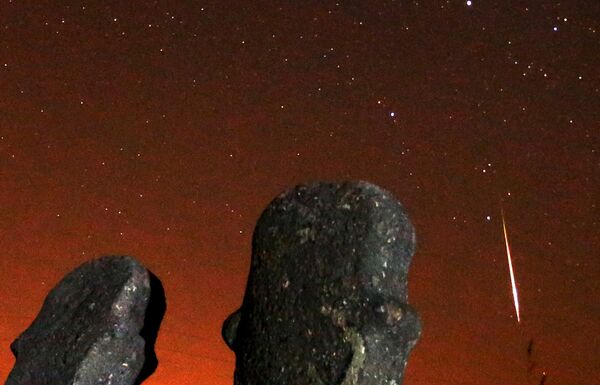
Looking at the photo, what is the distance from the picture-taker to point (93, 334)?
174 inches

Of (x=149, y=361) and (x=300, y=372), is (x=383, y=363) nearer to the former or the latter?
(x=300, y=372)

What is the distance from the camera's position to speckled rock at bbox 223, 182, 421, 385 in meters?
3.64

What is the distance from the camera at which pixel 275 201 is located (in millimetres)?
4098

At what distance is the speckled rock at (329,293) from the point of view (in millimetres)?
3643

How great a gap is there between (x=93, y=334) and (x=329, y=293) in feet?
3.87

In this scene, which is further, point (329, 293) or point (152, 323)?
point (152, 323)

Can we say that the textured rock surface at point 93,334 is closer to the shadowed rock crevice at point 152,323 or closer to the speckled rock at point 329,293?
the shadowed rock crevice at point 152,323

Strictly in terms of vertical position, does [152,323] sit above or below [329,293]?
below

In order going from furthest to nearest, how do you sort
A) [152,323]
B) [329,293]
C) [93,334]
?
A: [152,323] → [93,334] → [329,293]

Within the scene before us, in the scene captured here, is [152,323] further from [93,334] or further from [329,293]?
[329,293]

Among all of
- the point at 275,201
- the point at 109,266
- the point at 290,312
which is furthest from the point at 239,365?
the point at 109,266

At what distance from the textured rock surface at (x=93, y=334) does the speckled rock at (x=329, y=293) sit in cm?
57

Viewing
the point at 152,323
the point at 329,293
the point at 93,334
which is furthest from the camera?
the point at 152,323

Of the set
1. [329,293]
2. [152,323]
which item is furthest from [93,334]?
[329,293]
